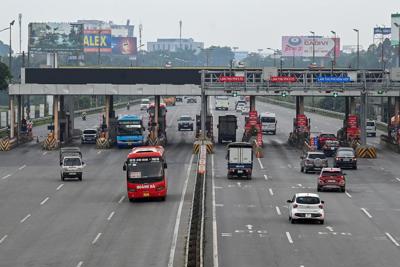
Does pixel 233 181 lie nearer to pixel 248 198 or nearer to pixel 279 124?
pixel 248 198

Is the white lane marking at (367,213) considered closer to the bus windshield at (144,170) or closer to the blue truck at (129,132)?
the bus windshield at (144,170)

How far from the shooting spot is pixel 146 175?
5844 centimetres

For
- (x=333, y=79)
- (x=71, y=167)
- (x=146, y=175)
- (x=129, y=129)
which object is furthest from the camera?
(x=129, y=129)

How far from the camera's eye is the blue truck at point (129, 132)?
342ft

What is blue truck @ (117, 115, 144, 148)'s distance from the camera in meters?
104

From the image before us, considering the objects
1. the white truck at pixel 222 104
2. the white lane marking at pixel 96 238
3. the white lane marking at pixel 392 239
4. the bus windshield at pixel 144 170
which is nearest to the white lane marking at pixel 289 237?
the white lane marking at pixel 392 239

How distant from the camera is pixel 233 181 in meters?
72.1

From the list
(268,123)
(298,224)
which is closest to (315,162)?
(298,224)

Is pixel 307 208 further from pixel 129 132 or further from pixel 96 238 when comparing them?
pixel 129 132

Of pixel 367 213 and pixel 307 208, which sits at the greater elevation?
pixel 307 208

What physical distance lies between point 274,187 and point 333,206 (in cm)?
1076

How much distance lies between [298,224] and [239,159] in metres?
23.4

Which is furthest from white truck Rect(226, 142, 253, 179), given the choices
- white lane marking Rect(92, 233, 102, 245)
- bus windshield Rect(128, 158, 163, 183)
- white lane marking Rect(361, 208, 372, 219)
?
white lane marking Rect(92, 233, 102, 245)

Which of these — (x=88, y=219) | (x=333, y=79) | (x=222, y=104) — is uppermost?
(x=333, y=79)
